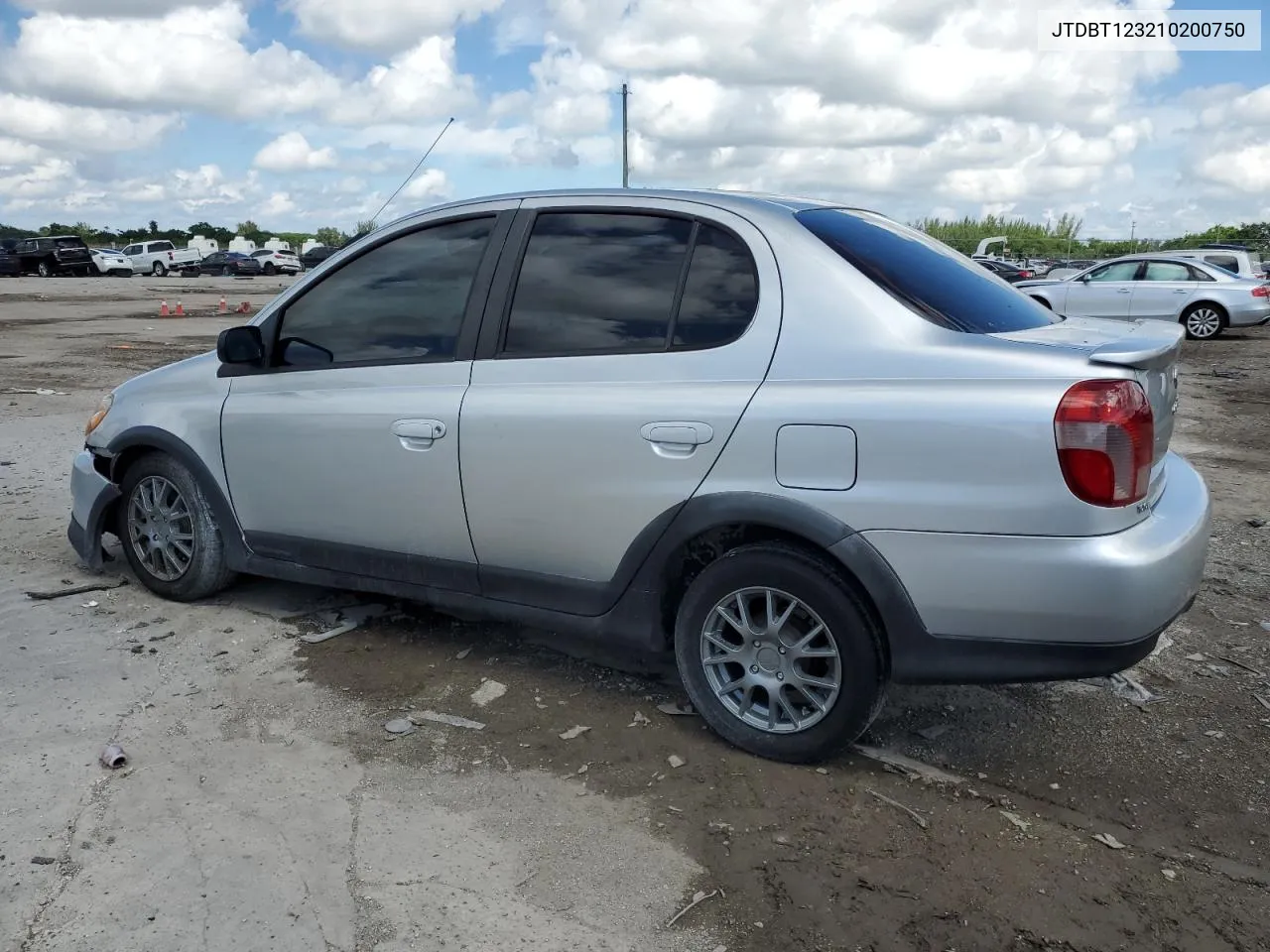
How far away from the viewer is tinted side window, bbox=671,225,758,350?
342 centimetres

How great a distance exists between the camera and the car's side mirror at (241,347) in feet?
14.5

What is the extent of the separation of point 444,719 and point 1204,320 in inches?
771

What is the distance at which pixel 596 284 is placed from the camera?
3.74m

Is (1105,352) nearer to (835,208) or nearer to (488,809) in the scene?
(835,208)

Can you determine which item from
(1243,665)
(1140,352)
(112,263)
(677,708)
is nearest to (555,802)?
(677,708)

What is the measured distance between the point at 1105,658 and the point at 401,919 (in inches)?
78.7

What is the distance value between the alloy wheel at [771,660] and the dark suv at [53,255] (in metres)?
49.1

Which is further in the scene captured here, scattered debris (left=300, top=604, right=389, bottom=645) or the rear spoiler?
scattered debris (left=300, top=604, right=389, bottom=645)

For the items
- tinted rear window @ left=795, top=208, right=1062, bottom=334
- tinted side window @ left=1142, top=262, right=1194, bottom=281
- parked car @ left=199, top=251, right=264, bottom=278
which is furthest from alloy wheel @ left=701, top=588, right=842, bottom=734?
parked car @ left=199, top=251, right=264, bottom=278

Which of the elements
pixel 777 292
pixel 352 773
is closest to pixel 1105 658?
pixel 777 292

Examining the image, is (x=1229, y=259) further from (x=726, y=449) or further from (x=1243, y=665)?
(x=726, y=449)

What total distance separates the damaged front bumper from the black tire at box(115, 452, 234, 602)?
11cm

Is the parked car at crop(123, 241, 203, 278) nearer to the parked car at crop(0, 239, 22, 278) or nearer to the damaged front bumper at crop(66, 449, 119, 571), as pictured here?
the parked car at crop(0, 239, 22, 278)

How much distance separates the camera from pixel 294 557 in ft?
14.6
